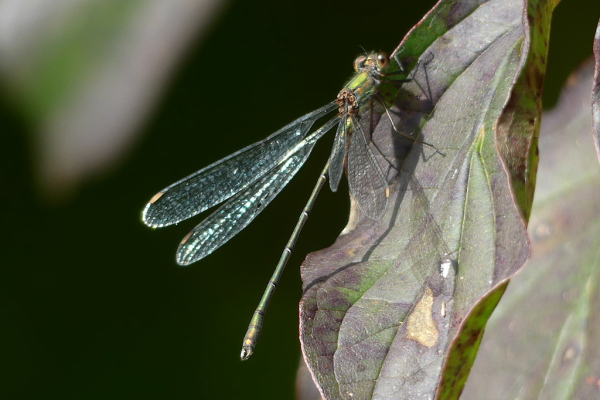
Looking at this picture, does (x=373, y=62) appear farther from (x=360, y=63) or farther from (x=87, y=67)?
(x=87, y=67)

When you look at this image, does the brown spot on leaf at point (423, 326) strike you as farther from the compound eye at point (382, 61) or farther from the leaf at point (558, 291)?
the compound eye at point (382, 61)

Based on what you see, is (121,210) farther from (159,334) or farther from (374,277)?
(374,277)

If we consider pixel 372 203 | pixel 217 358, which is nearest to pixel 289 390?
pixel 217 358

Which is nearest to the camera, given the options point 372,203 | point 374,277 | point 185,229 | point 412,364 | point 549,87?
point 412,364

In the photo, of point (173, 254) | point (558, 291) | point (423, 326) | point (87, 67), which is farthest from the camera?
point (173, 254)

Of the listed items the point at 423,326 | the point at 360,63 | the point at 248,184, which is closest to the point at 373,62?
the point at 360,63
